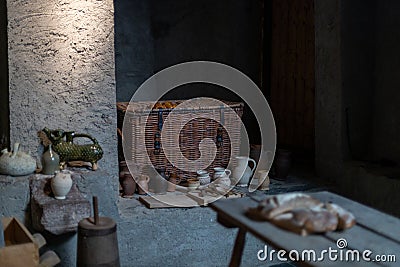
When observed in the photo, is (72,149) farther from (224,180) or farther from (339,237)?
(339,237)

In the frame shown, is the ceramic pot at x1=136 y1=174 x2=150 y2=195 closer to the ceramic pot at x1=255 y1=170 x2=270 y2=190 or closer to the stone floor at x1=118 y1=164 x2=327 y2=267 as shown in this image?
the stone floor at x1=118 y1=164 x2=327 y2=267

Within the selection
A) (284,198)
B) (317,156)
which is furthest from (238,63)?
(284,198)

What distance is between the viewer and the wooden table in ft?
5.88

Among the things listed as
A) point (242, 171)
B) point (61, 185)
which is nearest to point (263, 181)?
point (242, 171)

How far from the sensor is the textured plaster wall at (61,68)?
126 inches

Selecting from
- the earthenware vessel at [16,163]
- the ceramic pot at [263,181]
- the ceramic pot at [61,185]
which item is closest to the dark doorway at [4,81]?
the earthenware vessel at [16,163]

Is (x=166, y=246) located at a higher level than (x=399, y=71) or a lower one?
lower

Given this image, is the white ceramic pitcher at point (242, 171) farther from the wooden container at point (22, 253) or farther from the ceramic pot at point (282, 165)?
the wooden container at point (22, 253)

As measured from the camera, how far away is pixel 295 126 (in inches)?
207

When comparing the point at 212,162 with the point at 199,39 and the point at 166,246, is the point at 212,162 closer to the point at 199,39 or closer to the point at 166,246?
the point at 166,246

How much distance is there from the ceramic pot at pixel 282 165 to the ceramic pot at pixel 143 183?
93cm

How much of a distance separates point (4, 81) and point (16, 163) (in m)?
0.51

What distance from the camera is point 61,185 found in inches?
119

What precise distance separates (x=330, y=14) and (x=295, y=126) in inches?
54.8
